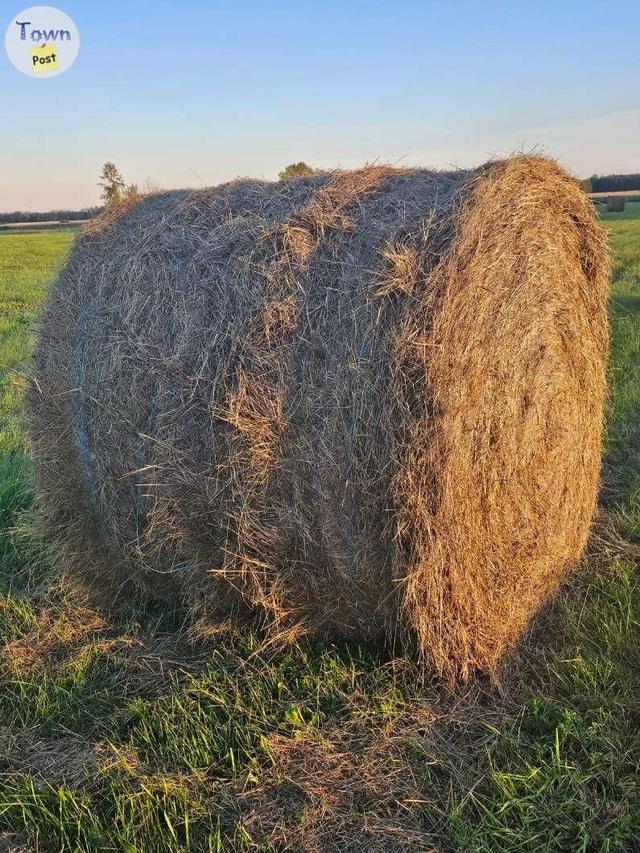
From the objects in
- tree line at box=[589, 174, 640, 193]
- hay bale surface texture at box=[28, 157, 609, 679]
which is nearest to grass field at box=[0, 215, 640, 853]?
hay bale surface texture at box=[28, 157, 609, 679]

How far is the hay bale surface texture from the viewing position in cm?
318

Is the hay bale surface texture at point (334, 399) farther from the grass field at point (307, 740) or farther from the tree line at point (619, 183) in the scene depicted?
the tree line at point (619, 183)

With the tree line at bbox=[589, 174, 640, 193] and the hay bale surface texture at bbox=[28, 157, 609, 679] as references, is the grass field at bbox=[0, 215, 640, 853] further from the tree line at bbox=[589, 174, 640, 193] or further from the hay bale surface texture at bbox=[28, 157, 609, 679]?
the tree line at bbox=[589, 174, 640, 193]

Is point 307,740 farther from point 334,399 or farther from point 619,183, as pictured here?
point 619,183

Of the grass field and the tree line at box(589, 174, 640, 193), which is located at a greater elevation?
the tree line at box(589, 174, 640, 193)

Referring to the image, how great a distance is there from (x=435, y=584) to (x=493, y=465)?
671 mm

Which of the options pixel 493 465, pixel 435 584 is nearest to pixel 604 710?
pixel 435 584

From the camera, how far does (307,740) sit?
10.7 feet

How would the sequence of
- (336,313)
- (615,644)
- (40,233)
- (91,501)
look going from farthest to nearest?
(40,233)
(91,501)
(615,644)
(336,313)

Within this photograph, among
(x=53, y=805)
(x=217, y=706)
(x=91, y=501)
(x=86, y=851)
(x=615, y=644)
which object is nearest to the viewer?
(x=86, y=851)

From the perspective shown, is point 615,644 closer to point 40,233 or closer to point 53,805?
point 53,805

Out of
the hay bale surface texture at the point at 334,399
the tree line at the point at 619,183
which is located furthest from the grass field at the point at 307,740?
the tree line at the point at 619,183

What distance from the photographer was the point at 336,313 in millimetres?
3244

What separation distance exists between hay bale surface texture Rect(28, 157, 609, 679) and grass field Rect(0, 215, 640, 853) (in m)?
0.24
